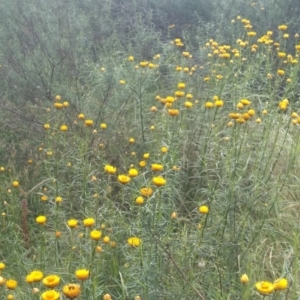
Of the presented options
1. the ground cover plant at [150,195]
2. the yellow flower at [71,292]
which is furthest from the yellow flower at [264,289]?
the yellow flower at [71,292]

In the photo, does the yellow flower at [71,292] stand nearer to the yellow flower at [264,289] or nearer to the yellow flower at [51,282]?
the yellow flower at [51,282]

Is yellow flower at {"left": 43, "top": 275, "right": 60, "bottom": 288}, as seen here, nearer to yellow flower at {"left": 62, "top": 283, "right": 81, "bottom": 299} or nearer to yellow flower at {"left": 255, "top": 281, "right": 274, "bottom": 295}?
yellow flower at {"left": 62, "top": 283, "right": 81, "bottom": 299}

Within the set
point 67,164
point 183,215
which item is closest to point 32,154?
point 67,164

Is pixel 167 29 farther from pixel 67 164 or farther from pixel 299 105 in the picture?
pixel 67 164

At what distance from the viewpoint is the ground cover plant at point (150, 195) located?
2.35 metres

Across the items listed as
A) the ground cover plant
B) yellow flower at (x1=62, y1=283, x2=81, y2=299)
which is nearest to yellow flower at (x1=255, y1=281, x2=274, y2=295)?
the ground cover plant

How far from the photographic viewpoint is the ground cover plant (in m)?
2.35

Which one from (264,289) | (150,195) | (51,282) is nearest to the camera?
(264,289)

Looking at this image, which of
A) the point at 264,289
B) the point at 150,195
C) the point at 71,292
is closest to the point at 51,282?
the point at 71,292

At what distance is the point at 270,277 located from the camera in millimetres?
2785

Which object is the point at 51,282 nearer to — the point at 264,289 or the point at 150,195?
the point at 150,195

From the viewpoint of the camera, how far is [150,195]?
2291 mm

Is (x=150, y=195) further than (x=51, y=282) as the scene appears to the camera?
Yes

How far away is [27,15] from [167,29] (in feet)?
6.04
